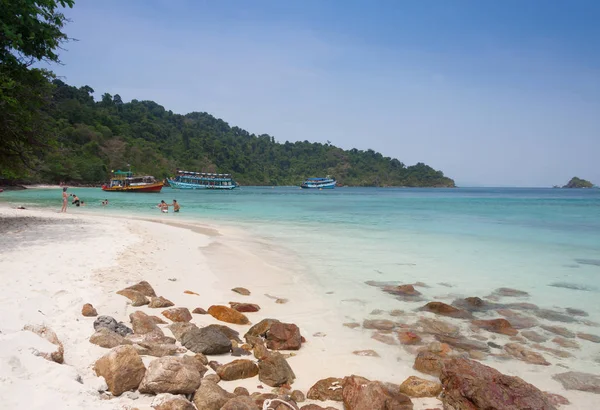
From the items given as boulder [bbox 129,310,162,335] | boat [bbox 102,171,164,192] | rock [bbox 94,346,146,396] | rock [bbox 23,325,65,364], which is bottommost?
boat [bbox 102,171,164,192]

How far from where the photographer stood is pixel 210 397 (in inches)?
130

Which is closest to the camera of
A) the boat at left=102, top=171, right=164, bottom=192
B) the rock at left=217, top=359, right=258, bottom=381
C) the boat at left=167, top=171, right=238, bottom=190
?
the rock at left=217, top=359, right=258, bottom=381

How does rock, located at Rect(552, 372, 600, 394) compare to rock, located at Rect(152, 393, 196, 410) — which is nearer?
rock, located at Rect(152, 393, 196, 410)

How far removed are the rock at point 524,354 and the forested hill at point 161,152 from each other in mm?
48928

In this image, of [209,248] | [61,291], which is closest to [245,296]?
[61,291]

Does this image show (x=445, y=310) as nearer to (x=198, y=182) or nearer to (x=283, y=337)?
(x=283, y=337)

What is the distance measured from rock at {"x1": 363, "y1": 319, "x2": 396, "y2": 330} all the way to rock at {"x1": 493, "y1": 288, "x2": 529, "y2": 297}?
3603mm

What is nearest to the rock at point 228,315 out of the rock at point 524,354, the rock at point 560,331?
the rock at point 524,354

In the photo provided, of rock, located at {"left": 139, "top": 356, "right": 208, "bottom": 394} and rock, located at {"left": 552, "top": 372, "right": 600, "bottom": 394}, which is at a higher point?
rock, located at {"left": 139, "top": 356, "right": 208, "bottom": 394}

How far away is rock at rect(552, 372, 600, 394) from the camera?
14.2 ft

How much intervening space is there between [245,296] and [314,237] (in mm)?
9503

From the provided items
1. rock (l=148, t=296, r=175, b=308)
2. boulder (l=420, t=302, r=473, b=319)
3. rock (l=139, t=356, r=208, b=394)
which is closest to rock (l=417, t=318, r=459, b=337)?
boulder (l=420, t=302, r=473, b=319)

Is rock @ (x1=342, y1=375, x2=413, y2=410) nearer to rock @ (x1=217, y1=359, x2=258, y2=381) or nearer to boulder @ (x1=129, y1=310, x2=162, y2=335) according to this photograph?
rock @ (x1=217, y1=359, x2=258, y2=381)

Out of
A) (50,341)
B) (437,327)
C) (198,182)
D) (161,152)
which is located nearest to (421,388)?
(437,327)
